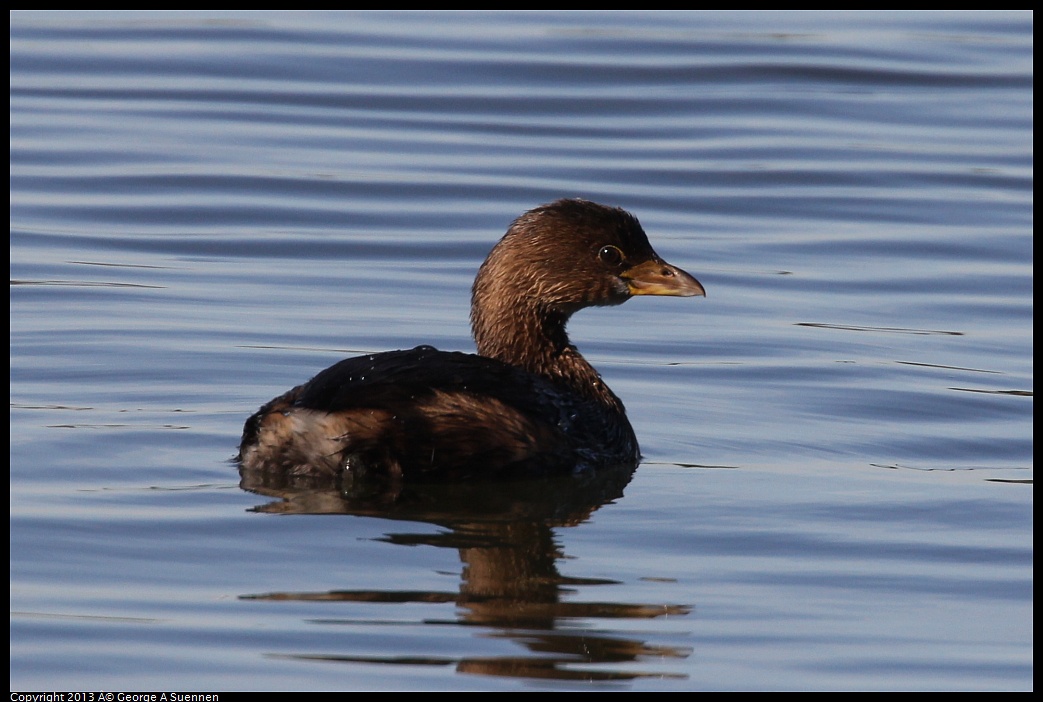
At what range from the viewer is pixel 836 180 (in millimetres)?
13211

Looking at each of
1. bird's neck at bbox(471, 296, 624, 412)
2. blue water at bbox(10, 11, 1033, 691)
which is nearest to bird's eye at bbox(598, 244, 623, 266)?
bird's neck at bbox(471, 296, 624, 412)

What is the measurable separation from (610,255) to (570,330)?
211cm

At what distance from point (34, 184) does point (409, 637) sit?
8104mm

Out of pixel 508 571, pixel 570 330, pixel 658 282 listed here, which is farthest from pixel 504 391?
pixel 570 330

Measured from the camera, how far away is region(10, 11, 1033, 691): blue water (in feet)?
16.9

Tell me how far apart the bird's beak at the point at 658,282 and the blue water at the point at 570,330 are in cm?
57

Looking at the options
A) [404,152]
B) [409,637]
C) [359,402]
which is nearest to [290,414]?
[359,402]

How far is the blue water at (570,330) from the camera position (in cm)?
516

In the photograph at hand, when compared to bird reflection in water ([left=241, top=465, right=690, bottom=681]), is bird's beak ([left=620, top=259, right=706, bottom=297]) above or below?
above

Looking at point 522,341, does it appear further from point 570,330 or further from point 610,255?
Answer: point 570,330

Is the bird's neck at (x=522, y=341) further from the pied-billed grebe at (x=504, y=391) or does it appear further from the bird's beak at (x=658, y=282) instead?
the bird's beak at (x=658, y=282)

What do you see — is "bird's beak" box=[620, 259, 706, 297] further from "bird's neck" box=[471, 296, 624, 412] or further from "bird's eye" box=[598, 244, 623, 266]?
"bird's neck" box=[471, 296, 624, 412]

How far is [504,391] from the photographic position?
670 cm

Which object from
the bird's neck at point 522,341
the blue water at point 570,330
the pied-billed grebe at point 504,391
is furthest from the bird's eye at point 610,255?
the blue water at point 570,330
